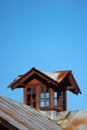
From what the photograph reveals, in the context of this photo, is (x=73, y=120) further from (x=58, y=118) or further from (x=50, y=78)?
(x=50, y=78)

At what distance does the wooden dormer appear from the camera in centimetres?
2656

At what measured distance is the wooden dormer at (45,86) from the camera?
26562mm

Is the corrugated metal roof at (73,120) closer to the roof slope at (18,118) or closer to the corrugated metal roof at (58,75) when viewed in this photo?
the roof slope at (18,118)

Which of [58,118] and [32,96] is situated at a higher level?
[32,96]

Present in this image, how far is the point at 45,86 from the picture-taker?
2692 centimetres

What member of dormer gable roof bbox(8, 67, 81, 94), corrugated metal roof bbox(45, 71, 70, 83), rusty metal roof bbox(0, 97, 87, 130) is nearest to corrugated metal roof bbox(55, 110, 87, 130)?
rusty metal roof bbox(0, 97, 87, 130)

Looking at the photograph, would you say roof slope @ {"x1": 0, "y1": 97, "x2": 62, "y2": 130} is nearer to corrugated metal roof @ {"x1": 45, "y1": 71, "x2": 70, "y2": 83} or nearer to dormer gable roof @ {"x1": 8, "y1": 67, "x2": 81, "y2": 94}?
dormer gable roof @ {"x1": 8, "y1": 67, "x2": 81, "y2": 94}

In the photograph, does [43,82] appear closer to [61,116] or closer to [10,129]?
[61,116]

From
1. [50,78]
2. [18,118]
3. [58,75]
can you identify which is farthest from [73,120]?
[18,118]

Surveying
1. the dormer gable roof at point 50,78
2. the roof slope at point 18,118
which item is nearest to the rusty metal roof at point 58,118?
the roof slope at point 18,118

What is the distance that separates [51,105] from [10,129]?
37.9ft

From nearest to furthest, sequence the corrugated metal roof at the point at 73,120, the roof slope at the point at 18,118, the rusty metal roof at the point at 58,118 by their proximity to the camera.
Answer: the roof slope at the point at 18,118, the rusty metal roof at the point at 58,118, the corrugated metal roof at the point at 73,120

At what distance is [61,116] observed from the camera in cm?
2541

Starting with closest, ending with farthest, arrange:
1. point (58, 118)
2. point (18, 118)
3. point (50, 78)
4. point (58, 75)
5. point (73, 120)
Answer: point (18, 118), point (73, 120), point (58, 118), point (50, 78), point (58, 75)
